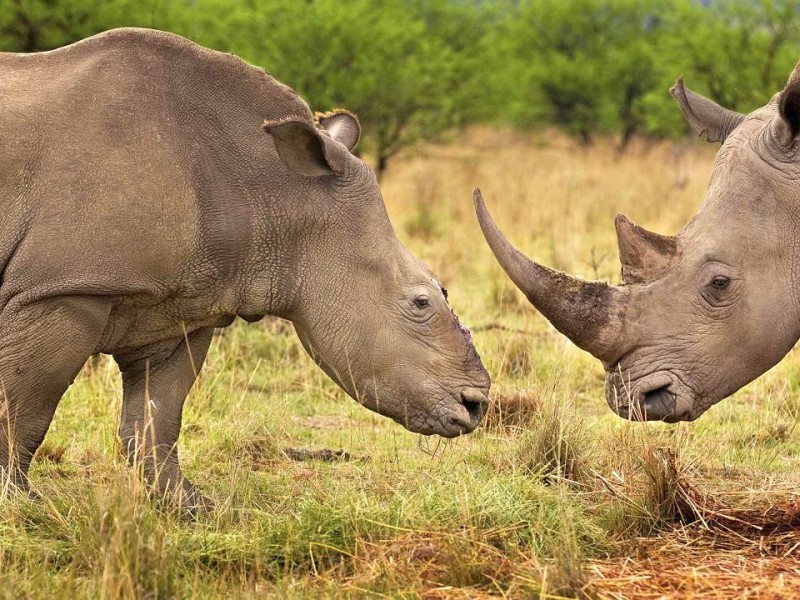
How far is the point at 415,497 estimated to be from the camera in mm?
5602

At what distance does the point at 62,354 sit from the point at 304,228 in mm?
1103

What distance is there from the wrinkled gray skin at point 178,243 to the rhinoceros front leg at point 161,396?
11 millimetres

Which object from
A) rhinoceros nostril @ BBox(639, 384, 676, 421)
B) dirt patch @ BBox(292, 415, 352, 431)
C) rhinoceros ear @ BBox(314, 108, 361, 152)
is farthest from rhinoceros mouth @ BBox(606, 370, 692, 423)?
dirt patch @ BBox(292, 415, 352, 431)

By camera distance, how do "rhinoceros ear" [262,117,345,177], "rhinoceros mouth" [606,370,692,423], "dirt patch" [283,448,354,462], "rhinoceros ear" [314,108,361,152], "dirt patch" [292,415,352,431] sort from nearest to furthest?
1. "rhinoceros ear" [262,117,345,177]
2. "rhinoceros mouth" [606,370,692,423]
3. "rhinoceros ear" [314,108,361,152]
4. "dirt patch" [283,448,354,462]
5. "dirt patch" [292,415,352,431]

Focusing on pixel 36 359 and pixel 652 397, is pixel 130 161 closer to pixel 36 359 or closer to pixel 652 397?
pixel 36 359

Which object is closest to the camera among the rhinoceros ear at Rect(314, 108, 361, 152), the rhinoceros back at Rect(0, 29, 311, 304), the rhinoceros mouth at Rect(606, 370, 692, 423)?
the rhinoceros back at Rect(0, 29, 311, 304)

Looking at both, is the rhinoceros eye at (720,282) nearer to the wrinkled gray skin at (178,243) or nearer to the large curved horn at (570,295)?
the large curved horn at (570,295)

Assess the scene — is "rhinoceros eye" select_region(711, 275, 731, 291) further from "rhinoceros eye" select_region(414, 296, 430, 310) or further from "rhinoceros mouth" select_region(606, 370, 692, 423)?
"rhinoceros eye" select_region(414, 296, 430, 310)

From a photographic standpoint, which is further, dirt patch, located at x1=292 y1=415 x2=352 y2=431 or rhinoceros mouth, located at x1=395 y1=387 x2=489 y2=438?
dirt patch, located at x1=292 y1=415 x2=352 y2=431

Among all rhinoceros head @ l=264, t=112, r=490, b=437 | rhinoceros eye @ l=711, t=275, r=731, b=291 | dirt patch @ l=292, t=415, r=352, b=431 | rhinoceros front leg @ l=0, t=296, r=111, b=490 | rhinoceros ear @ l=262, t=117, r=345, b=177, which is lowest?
dirt patch @ l=292, t=415, r=352, b=431

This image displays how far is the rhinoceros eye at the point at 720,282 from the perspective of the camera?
5770mm

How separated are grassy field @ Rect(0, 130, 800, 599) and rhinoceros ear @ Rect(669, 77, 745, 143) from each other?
1352 mm

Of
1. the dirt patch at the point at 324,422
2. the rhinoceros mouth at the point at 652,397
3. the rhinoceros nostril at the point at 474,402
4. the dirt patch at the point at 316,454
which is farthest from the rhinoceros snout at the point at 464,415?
the dirt patch at the point at 324,422

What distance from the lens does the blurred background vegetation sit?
15.1m
